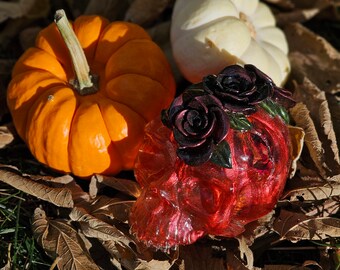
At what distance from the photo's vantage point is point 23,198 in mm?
2990

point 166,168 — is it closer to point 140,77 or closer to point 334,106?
point 140,77

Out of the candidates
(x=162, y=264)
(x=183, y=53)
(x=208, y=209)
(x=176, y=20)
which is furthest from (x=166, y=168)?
(x=176, y=20)

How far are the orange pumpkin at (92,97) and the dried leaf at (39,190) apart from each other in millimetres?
144

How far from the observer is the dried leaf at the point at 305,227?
8.84 ft

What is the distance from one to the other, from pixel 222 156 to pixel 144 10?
155cm

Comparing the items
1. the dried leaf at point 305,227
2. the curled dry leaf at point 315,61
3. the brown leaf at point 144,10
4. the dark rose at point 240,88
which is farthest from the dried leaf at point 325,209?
the brown leaf at point 144,10

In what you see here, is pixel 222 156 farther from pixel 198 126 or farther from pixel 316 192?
pixel 316 192

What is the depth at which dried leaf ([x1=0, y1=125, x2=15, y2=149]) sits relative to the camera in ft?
10.4

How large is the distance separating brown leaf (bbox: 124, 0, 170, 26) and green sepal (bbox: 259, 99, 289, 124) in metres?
1.25

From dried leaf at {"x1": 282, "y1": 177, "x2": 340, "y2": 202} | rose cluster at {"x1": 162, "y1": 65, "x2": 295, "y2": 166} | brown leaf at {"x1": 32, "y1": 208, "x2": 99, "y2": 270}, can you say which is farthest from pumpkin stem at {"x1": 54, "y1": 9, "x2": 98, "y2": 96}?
dried leaf at {"x1": 282, "y1": 177, "x2": 340, "y2": 202}

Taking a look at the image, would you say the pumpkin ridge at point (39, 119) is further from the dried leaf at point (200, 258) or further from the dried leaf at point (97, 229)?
the dried leaf at point (200, 258)

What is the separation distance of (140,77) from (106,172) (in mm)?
498

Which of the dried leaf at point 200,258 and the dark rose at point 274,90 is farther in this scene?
the dried leaf at point 200,258

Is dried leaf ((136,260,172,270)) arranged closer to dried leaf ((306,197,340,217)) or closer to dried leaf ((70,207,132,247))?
dried leaf ((70,207,132,247))
